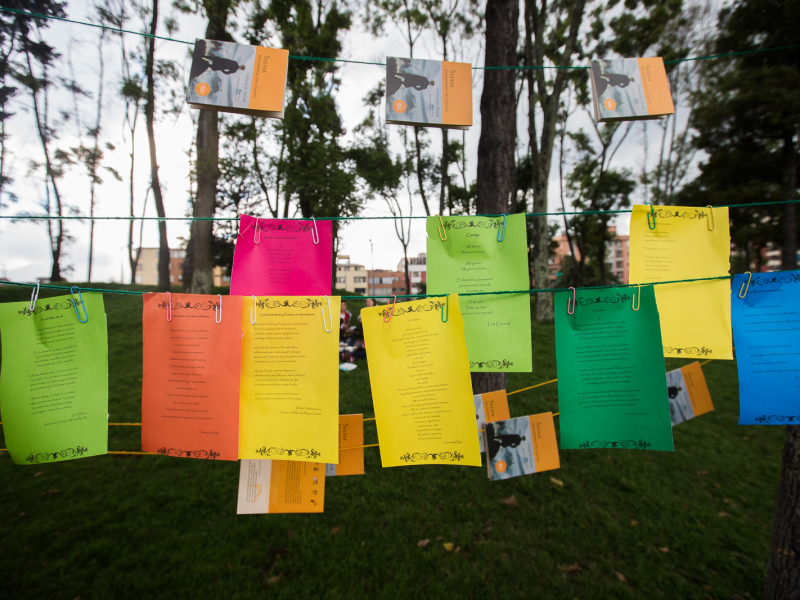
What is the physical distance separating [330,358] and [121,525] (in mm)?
2647

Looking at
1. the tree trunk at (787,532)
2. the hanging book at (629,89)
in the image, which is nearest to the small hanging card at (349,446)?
the hanging book at (629,89)

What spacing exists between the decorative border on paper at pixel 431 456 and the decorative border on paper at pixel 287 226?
88 centimetres

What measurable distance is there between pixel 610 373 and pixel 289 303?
3.56 feet

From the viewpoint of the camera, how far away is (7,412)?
3.69ft

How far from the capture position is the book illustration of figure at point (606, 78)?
1509 millimetres

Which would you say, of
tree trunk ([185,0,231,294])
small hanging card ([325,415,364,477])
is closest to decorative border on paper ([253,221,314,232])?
small hanging card ([325,415,364,477])

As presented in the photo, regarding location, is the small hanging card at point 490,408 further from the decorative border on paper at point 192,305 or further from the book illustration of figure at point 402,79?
the book illustration of figure at point 402,79

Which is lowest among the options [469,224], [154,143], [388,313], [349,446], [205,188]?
[349,446]

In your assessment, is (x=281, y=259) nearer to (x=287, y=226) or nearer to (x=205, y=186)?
(x=287, y=226)

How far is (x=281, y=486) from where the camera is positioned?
4.65 ft

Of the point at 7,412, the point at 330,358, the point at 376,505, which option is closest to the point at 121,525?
the point at 376,505

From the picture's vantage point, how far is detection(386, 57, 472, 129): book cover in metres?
1.51

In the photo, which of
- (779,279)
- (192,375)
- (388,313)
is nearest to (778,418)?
(779,279)

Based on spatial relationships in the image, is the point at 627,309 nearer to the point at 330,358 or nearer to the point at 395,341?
the point at 395,341
